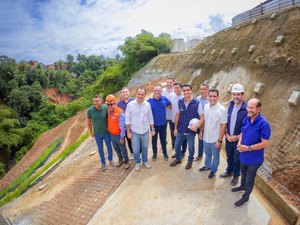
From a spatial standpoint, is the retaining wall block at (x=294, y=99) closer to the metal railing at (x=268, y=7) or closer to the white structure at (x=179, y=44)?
the metal railing at (x=268, y=7)

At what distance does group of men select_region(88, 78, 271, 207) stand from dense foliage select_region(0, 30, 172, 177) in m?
21.6

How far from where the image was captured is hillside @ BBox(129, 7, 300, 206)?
16.9 ft

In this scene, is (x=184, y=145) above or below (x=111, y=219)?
above

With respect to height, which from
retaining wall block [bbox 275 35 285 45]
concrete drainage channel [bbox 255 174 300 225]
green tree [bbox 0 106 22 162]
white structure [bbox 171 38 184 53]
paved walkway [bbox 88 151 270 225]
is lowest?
green tree [bbox 0 106 22 162]

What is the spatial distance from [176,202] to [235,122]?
1992 mm

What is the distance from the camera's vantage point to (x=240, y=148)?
398 cm

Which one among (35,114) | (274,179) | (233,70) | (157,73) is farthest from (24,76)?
(274,179)

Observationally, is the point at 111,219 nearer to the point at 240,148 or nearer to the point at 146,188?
the point at 146,188

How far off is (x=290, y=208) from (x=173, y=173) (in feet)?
8.09

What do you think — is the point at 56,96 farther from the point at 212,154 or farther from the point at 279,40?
the point at 212,154

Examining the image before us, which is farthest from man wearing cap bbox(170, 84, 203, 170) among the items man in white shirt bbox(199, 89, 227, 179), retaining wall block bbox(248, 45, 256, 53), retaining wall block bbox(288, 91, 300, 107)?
retaining wall block bbox(248, 45, 256, 53)

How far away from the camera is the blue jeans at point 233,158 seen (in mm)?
4680

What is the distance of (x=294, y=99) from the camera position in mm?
5715

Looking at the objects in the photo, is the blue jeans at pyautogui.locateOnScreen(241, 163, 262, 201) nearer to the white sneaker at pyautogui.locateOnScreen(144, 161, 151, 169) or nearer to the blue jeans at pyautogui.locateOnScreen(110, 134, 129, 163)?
the white sneaker at pyautogui.locateOnScreen(144, 161, 151, 169)
